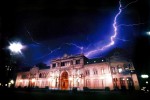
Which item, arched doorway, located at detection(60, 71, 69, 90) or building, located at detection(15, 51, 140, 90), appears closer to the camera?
building, located at detection(15, 51, 140, 90)

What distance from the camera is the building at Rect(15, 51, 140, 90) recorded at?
1378 inches

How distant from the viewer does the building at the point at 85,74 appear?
1378 inches

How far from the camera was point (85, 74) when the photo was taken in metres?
42.4

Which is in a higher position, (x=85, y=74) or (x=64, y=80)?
(x=85, y=74)

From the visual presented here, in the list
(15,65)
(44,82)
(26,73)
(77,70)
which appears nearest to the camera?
(77,70)

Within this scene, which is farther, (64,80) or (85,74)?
(64,80)

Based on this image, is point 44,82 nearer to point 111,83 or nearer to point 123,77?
point 111,83

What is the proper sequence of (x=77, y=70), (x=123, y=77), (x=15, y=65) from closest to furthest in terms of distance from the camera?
(x=123, y=77) < (x=77, y=70) < (x=15, y=65)

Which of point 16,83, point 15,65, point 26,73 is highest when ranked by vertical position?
point 15,65

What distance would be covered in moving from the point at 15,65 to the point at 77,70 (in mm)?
43785

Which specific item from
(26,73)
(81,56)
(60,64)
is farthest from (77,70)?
(26,73)

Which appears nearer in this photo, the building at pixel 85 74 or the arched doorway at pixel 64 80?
the building at pixel 85 74

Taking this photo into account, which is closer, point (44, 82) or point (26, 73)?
point (44, 82)

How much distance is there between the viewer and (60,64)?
49750 mm
